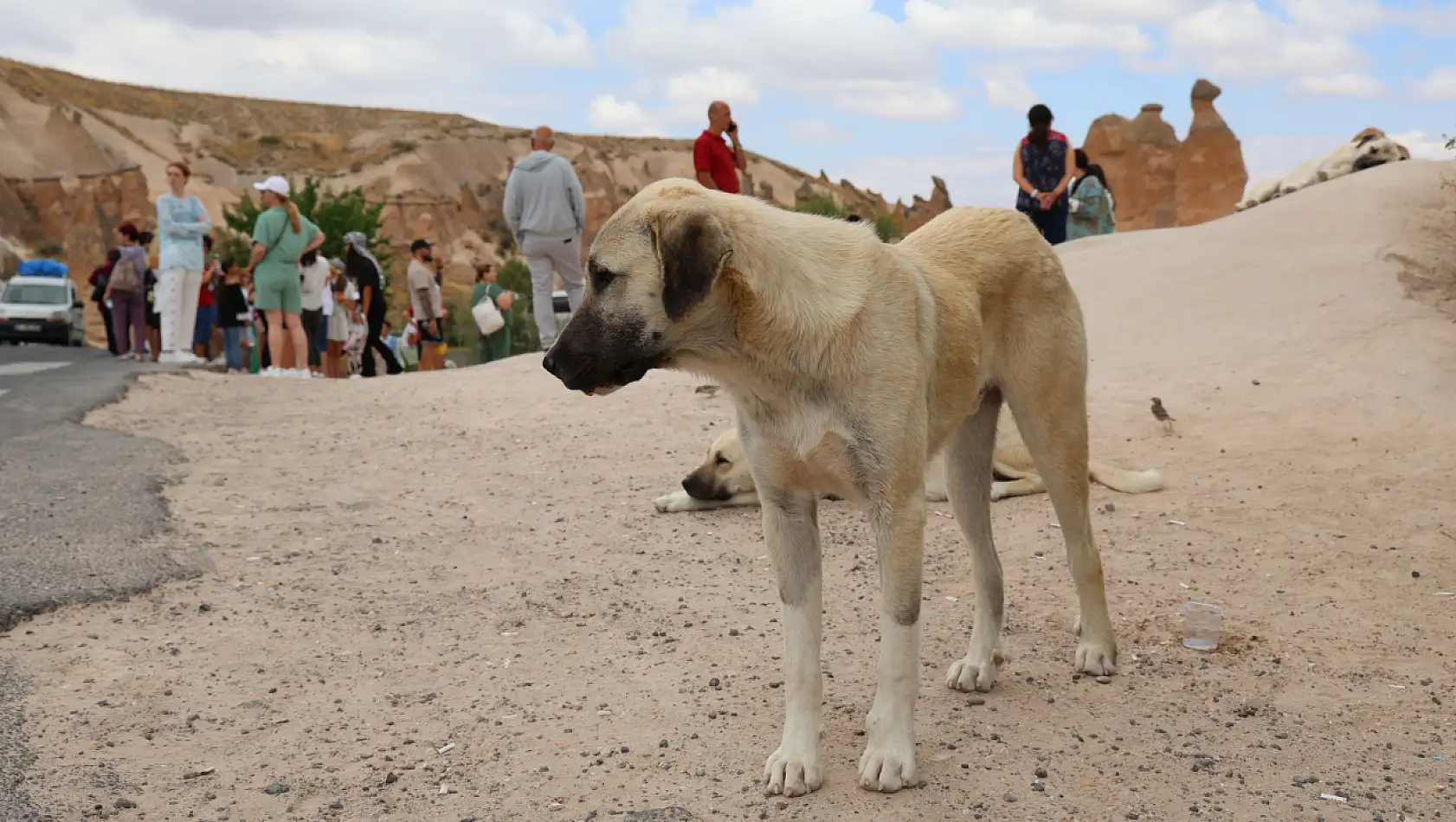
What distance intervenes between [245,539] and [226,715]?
2.39 m

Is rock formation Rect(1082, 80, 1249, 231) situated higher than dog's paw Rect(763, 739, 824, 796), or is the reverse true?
rock formation Rect(1082, 80, 1249, 231)

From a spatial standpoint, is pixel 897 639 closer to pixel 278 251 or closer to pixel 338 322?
pixel 278 251

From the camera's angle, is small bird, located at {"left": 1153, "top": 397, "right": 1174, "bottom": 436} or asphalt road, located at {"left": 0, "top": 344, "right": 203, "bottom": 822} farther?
small bird, located at {"left": 1153, "top": 397, "right": 1174, "bottom": 436}

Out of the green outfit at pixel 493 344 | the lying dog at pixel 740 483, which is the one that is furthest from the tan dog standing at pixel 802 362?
the green outfit at pixel 493 344

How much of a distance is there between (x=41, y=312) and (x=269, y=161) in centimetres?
4633

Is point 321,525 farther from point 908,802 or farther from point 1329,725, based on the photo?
point 1329,725

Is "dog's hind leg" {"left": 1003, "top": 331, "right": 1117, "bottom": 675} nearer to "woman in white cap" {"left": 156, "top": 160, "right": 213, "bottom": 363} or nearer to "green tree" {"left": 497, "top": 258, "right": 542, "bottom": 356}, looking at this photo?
"woman in white cap" {"left": 156, "top": 160, "right": 213, "bottom": 363}

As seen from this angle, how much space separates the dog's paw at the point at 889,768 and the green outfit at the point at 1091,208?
11105 millimetres

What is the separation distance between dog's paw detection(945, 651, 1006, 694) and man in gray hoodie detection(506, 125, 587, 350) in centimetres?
756

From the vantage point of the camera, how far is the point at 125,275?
55.3ft

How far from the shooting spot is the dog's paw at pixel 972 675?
441 centimetres

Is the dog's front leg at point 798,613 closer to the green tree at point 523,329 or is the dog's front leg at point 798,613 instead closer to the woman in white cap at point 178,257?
the woman in white cap at point 178,257

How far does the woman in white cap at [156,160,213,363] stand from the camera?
42.3 ft

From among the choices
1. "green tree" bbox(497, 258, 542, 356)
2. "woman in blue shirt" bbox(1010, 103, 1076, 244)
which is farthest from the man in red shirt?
"green tree" bbox(497, 258, 542, 356)
